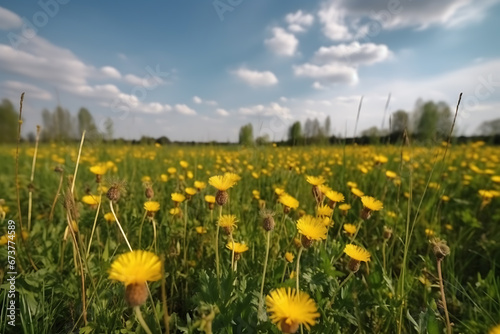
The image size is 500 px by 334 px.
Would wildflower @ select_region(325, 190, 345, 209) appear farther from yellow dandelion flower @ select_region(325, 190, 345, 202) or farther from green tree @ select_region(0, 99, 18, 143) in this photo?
green tree @ select_region(0, 99, 18, 143)

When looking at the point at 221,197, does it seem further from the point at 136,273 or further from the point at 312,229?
the point at 136,273

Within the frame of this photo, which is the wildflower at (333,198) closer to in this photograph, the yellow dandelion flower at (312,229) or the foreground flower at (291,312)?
the yellow dandelion flower at (312,229)

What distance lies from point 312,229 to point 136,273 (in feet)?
2.04

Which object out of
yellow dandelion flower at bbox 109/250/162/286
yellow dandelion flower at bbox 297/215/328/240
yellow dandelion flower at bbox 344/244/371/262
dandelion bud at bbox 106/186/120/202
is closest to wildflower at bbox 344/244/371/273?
yellow dandelion flower at bbox 344/244/371/262

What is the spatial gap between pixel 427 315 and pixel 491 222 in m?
2.05

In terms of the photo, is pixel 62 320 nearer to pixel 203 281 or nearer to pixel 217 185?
pixel 203 281

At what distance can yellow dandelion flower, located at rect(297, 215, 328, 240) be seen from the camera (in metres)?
0.95

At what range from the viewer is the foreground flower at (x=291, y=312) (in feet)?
1.99

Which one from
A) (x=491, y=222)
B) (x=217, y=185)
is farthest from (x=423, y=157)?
(x=217, y=185)

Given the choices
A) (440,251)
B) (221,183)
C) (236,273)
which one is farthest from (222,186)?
(440,251)

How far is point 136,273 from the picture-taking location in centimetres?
59

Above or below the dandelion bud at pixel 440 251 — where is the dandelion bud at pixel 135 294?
above

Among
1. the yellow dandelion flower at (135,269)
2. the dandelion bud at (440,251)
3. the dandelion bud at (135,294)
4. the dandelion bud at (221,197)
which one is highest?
the dandelion bud at (221,197)

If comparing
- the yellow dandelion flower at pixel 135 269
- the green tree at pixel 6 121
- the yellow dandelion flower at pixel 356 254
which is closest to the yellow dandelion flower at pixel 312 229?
the yellow dandelion flower at pixel 356 254
